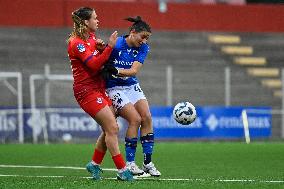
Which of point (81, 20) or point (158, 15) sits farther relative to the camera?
point (158, 15)

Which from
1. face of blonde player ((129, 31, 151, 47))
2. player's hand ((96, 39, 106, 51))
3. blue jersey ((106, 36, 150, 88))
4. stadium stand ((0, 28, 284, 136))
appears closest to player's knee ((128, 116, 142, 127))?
blue jersey ((106, 36, 150, 88))

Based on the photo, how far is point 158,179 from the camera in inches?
449

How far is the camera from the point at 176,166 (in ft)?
47.9

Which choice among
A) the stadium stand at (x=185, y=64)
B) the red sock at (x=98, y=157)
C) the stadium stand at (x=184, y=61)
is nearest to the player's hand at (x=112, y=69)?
the red sock at (x=98, y=157)

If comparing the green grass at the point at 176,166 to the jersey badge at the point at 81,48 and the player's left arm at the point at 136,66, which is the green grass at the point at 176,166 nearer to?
the player's left arm at the point at 136,66

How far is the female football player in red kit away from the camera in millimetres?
10938

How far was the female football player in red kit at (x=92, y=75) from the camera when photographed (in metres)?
10.9

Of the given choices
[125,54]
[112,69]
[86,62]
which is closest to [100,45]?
[112,69]

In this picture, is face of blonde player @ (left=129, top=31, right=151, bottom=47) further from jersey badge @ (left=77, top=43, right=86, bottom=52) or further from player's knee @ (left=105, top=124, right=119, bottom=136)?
player's knee @ (left=105, top=124, right=119, bottom=136)

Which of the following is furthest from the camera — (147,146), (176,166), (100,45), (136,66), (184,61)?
(184,61)

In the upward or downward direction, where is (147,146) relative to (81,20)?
downward

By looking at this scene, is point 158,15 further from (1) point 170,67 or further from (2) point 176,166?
(2) point 176,166

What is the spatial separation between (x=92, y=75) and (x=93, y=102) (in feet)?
1.18

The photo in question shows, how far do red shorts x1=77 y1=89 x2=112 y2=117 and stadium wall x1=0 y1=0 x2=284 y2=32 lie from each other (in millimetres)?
20994
